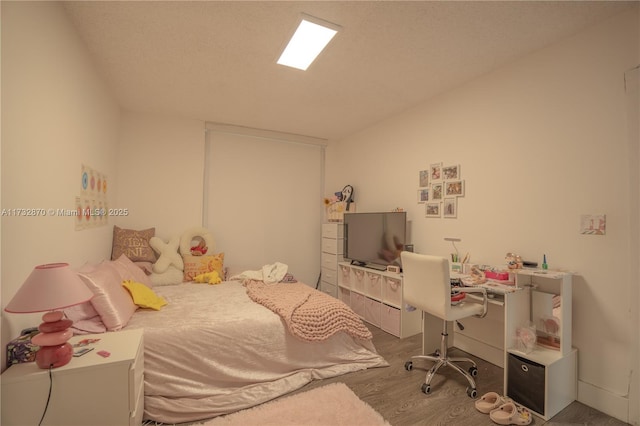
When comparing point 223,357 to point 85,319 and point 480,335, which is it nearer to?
point 85,319

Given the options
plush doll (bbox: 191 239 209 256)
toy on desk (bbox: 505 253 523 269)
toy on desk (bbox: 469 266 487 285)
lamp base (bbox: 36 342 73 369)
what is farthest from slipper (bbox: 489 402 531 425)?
plush doll (bbox: 191 239 209 256)

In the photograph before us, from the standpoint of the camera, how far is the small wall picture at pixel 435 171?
3047mm

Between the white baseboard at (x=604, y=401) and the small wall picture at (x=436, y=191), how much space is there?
176 cm

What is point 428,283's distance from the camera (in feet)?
7.32

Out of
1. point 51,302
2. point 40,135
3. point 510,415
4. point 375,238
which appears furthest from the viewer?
point 375,238

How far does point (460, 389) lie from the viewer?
2.15 meters

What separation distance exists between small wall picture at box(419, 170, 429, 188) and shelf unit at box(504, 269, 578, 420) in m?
1.33

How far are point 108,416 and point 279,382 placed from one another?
3.50 feet

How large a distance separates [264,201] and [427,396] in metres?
3.10

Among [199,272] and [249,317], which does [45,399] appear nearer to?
[249,317]

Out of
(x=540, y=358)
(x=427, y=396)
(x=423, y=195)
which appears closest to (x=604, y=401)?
(x=540, y=358)

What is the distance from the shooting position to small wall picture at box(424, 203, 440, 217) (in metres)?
3.06

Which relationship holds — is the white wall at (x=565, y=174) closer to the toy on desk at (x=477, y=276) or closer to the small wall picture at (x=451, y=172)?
the small wall picture at (x=451, y=172)

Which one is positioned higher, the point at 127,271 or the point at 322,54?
the point at 322,54
